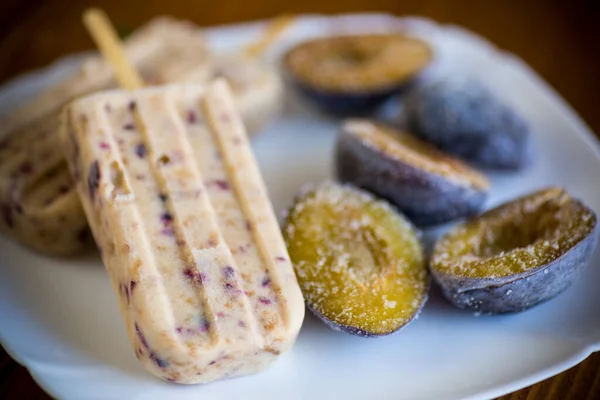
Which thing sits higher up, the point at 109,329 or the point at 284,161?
the point at 109,329

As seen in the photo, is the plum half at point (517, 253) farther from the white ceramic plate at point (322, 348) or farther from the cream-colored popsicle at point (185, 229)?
the cream-colored popsicle at point (185, 229)

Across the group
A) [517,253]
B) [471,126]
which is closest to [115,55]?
[471,126]

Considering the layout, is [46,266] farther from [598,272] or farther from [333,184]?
[598,272]

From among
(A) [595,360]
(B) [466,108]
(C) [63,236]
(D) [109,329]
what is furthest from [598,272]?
(C) [63,236]

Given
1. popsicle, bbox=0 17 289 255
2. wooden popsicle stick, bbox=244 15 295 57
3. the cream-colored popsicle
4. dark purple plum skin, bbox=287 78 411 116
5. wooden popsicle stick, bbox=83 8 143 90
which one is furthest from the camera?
wooden popsicle stick, bbox=244 15 295 57

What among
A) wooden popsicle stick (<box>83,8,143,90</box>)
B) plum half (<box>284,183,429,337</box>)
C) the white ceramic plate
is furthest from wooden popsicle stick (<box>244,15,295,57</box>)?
the white ceramic plate

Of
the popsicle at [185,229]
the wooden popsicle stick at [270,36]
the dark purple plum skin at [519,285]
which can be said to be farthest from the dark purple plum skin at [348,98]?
the dark purple plum skin at [519,285]

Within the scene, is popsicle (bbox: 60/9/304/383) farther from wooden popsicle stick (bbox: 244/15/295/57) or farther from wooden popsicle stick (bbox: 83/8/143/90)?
wooden popsicle stick (bbox: 244/15/295/57)
